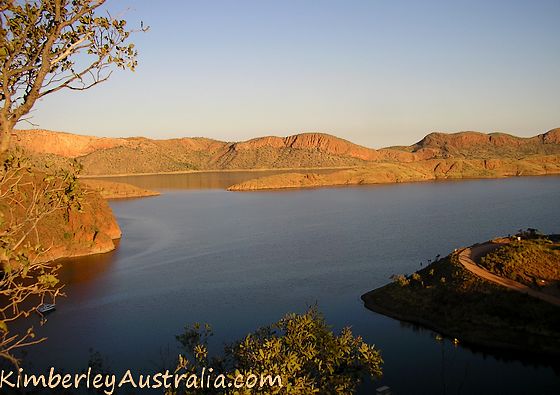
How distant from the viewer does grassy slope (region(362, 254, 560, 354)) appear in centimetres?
3033

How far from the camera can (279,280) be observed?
148ft

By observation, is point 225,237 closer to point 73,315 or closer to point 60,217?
point 60,217

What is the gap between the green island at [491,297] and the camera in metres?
30.8

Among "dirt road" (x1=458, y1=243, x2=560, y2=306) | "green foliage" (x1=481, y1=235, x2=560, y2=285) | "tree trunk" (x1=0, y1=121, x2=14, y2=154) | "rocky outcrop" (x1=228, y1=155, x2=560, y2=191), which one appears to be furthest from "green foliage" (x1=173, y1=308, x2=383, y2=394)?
"rocky outcrop" (x1=228, y1=155, x2=560, y2=191)

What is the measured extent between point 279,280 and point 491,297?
1848 centimetres

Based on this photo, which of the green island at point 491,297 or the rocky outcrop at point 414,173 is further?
the rocky outcrop at point 414,173

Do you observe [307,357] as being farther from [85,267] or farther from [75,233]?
[75,233]

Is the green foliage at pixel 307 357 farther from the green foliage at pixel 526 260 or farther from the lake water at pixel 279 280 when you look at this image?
the green foliage at pixel 526 260

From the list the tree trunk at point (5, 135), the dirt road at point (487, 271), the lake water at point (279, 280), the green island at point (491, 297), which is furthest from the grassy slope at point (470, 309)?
the tree trunk at point (5, 135)

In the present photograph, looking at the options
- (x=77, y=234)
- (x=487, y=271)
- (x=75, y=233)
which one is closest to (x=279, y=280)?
(x=487, y=271)

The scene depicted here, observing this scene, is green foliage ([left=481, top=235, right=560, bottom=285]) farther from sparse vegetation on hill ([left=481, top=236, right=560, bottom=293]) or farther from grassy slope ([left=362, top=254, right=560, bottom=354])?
grassy slope ([left=362, top=254, right=560, bottom=354])

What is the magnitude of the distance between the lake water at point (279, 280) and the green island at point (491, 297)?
5.23 ft

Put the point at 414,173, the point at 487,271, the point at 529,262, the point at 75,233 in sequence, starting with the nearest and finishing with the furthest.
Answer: the point at 529,262 < the point at 487,271 < the point at 75,233 < the point at 414,173

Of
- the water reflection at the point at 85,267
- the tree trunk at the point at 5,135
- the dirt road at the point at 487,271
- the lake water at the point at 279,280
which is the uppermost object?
the tree trunk at the point at 5,135
